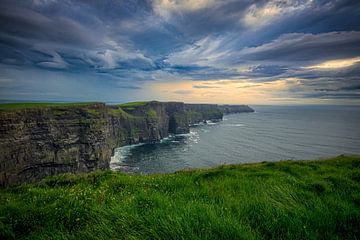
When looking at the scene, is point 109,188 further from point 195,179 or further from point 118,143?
point 118,143

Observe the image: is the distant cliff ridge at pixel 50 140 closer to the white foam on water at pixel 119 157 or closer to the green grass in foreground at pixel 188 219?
the white foam on water at pixel 119 157

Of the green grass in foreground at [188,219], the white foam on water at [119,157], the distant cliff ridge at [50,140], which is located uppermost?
the green grass in foreground at [188,219]

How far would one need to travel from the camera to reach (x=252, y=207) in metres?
4.73

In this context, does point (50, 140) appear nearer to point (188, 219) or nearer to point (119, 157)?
point (119, 157)

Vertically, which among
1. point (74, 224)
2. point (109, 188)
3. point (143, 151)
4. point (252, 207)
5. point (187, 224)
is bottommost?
point (143, 151)

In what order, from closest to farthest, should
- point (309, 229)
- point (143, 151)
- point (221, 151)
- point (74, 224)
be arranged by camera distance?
1. point (309, 229)
2. point (74, 224)
3. point (221, 151)
4. point (143, 151)

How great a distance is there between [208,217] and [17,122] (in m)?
78.9

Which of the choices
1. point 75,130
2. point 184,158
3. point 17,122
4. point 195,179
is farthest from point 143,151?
point 195,179

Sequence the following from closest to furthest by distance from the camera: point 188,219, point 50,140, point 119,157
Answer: point 188,219 → point 50,140 → point 119,157

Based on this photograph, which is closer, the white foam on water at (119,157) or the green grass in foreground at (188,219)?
the green grass in foreground at (188,219)

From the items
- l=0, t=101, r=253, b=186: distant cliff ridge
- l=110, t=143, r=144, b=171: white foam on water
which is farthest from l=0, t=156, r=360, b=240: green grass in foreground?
l=110, t=143, r=144, b=171: white foam on water

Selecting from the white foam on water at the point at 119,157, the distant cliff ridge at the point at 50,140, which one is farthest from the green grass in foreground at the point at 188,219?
the white foam on water at the point at 119,157

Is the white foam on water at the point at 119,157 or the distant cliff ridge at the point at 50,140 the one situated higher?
the distant cliff ridge at the point at 50,140

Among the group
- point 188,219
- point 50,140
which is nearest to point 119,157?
point 50,140
